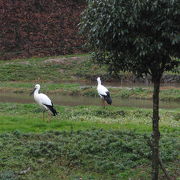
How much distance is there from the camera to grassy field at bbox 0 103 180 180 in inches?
451

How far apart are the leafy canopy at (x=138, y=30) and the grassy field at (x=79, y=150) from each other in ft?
9.72

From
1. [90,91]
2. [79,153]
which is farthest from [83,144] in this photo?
[90,91]

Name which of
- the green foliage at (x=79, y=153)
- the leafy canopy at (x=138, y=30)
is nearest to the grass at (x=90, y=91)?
the green foliage at (x=79, y=153)

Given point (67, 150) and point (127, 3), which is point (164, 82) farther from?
point (127, 3)

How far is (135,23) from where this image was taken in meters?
9.44

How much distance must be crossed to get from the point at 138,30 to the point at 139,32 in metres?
0.05

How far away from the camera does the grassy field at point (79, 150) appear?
11.4m

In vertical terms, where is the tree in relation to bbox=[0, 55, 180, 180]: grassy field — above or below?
above

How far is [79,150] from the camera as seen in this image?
42.3 ft

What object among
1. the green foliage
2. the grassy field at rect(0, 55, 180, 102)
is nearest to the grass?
the grassy field at rect(0, 55, 180, 102)

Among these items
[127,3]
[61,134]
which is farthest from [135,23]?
[61,134]

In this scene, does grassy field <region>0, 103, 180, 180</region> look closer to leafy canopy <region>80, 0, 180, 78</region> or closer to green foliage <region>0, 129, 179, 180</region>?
green foliage <region>0, 129, 179, 180</region>

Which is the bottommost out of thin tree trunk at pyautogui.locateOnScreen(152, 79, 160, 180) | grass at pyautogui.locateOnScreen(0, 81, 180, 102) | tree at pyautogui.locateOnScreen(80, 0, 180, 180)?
grass at pyautogui.locateOnScreen(0, 81, 180, 102)

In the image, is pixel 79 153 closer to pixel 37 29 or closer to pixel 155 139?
pixel 155 139
